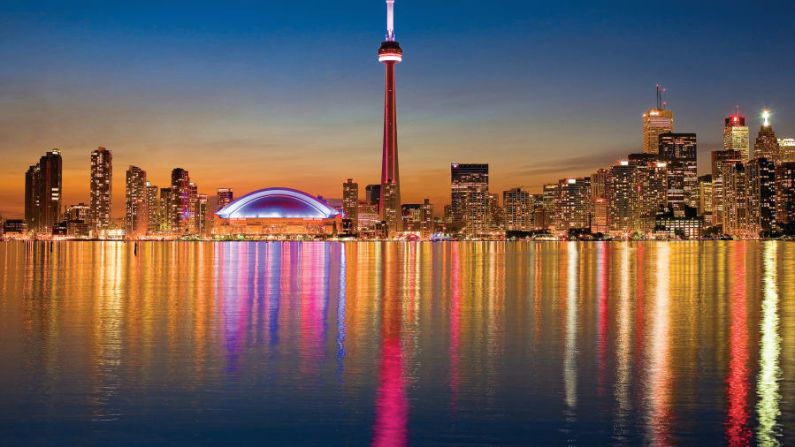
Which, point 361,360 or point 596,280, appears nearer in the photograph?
point 361,360

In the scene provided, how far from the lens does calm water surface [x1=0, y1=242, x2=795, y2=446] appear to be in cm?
1425

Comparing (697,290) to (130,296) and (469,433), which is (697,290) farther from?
(469,433)

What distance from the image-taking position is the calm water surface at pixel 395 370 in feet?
46.7

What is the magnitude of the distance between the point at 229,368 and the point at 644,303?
21992 millimetres

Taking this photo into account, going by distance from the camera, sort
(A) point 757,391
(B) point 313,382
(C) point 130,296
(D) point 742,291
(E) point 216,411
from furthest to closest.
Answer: (D) point 742,291, (C) point 130,296, (B) point 313,382, (A) point 757,391, (E) point 216,411

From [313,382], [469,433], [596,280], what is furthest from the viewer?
[596,280]

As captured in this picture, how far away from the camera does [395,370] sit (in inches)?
772

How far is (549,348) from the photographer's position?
22984mm

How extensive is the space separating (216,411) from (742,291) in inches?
1399

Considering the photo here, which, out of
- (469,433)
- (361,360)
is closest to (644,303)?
(361,360)

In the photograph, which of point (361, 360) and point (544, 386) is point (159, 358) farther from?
point (544, 386)

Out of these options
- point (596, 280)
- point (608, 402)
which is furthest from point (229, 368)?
point (596, 280)

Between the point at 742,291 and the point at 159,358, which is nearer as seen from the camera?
the point at 159,358

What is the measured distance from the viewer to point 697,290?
44188mm
